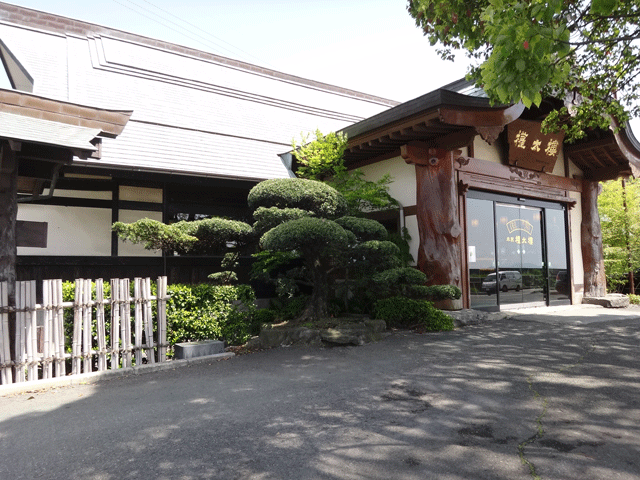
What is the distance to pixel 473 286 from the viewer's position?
9.04m

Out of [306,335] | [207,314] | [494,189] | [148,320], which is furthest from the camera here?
[494,189]

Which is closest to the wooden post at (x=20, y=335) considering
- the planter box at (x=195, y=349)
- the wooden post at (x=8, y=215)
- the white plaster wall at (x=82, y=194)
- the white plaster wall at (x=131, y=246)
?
the wooden post at (x=8, y=215)

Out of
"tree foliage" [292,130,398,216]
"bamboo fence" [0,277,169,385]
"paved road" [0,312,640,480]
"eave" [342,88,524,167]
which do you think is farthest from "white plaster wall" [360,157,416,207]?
"bamboo fence" [0,277,169,385]

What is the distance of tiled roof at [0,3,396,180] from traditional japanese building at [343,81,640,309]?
311 centimetres

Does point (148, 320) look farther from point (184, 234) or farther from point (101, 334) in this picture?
point (184, 234)

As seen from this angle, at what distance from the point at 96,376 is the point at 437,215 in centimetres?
637

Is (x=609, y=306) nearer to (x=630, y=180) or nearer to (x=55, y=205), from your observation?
(x=630, y=180)

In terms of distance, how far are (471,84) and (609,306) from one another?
704 cm

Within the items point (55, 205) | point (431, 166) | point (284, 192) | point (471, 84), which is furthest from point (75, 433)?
point (471, 84)

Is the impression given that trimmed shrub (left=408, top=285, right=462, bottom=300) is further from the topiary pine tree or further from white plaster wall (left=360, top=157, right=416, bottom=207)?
white plaster wall (left=360, top=157, right=416, bottom=207)

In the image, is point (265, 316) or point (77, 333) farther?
point (265, 316)

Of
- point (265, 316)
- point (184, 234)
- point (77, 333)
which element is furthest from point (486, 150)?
point (77, 333)

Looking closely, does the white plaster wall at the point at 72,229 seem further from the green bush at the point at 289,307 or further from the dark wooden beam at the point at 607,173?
the dark wooden beam at the point at 607,173

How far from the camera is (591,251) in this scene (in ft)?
38.3
